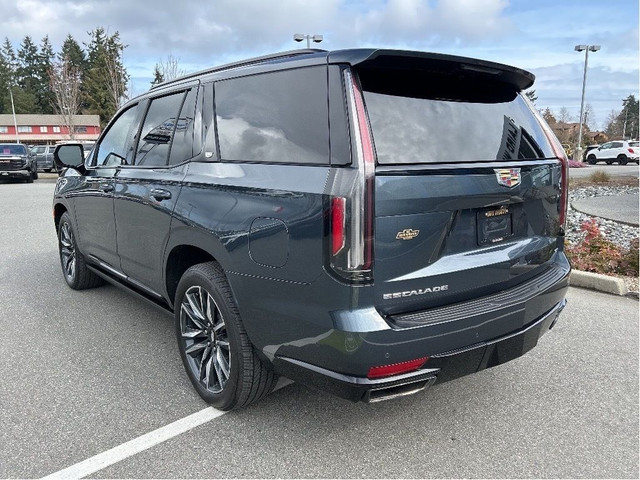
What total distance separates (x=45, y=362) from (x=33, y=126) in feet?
267

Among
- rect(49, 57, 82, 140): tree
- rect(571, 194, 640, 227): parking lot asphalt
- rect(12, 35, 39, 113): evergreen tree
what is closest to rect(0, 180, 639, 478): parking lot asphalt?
rect(571, 194, 640, 227): parking lot asphalt

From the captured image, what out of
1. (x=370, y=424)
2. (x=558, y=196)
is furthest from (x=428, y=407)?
(x=558, y=196)

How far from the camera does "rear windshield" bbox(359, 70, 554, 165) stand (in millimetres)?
2355

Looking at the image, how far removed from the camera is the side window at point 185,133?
3.21 meters

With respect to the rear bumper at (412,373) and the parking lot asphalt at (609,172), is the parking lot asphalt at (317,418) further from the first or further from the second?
the parking lot asphalt at (609,172)

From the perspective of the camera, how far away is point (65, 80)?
38781 millimetres

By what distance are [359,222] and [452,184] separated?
53 cm

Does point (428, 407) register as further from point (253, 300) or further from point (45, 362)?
point (45, 362)

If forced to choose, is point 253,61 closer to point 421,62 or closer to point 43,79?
point 421,62

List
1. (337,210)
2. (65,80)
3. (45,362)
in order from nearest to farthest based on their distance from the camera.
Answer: (337,210) < (45,362) < (65,80)

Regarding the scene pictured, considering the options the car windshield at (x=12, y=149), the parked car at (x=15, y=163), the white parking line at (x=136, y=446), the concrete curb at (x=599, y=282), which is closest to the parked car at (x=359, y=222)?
the white parking line at (x=136, y=446)

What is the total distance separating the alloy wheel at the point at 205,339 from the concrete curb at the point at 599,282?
4.17 meters

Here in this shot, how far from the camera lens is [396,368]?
2258mm

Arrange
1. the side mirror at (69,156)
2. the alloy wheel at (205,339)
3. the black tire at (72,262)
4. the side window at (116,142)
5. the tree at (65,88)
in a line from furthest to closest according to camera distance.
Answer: the tree at (65,88)
the black tire at (72,262)
the side mirror at (69,156)
the side window at (116,142)
the alloy wheel at (205,339)
